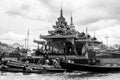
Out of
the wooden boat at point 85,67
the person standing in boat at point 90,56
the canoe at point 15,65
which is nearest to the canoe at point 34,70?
the canoe at point 15,65

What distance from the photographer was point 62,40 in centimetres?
4431

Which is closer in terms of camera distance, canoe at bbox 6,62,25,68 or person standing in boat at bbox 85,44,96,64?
canoe at bbox 6,62,25,68

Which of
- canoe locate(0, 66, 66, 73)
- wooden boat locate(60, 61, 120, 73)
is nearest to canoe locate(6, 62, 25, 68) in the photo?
canoe locate(0, 66, 66, 73)

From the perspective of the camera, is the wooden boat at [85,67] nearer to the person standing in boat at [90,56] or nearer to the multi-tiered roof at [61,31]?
the person standing in boat at [90,56]

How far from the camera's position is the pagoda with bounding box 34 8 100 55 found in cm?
4325

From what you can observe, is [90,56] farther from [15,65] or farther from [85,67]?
[15,65]

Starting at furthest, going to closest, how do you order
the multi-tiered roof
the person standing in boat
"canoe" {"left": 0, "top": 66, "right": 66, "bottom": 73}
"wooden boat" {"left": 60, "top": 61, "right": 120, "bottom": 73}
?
the multi-tiered roof → the person standing in boat → "wooden boat" {"left": 60, "top": 61, "right": 120, "bottom": 73} → "canoe" {"left": 0, "top": 66, "right": 66, "bottom": 73}

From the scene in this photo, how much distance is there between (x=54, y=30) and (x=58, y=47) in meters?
4.12

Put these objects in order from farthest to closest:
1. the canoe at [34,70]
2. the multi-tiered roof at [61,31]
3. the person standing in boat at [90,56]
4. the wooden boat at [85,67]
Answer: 1. the multi-tiered roof at [61,31]
2. the person standing in boat at [90,56]
3. the wooden boat at [85,67]
4. the canoe at [34,70]

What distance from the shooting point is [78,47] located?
49625 millimetres

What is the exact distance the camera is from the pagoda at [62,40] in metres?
43.2

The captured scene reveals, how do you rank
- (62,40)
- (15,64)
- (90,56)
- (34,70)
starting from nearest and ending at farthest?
(34,70)
(15,64)
(90,56)
(62,40)

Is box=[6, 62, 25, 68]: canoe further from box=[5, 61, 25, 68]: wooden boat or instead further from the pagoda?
the pagoda

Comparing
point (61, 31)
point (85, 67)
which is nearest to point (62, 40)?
point (61, 31)
